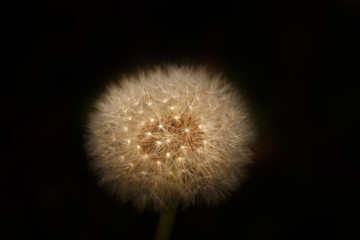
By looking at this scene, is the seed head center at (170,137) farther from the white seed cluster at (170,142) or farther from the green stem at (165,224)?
the green stem at (165,224)

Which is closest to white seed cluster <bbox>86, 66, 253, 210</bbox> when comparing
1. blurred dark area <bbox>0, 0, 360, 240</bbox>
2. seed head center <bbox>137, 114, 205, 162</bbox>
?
seed head center <bbox>137, 114, 205, 162</bbox>

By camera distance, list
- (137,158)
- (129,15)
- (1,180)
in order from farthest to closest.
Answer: (129,15)
(1,180)
(137,158)

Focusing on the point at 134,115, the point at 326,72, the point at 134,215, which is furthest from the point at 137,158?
the point at 326,72

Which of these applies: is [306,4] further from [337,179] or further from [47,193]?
[47,193]

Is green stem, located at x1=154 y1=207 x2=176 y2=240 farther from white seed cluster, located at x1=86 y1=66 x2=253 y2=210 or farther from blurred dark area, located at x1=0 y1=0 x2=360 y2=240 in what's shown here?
blurred dark area, located at x1=0 y1=0 x2=360 y2=240

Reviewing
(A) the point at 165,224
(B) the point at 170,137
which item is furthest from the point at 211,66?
(A) the point at 165,224

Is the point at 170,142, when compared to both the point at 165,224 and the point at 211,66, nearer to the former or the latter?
the point at 165,224

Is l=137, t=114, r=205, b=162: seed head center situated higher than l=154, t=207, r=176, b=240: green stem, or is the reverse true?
l=137, t=114, r=205, b=162: seed head center
